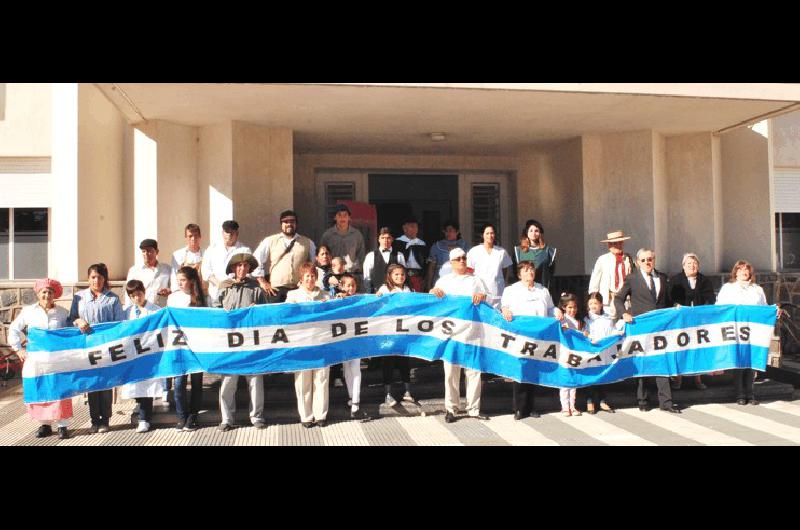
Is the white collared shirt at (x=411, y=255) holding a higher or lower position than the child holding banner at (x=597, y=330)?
higher

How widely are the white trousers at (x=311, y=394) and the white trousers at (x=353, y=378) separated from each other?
277 mm

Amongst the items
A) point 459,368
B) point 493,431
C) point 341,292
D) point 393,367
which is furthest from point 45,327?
point 493,431

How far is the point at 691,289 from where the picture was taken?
29.1ft

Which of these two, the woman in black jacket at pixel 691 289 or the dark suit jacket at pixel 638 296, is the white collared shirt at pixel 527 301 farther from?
the woman in black jacket at pixel 691 289

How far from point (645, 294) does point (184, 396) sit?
Result: 17.7 ft

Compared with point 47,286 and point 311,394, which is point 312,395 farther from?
point 47,286

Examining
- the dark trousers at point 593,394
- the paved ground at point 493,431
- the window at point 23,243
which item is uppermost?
the window at point 23,243

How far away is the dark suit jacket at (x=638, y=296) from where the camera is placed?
848 cm

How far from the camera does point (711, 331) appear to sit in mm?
8555

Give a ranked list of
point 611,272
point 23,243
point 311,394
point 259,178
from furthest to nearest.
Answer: point 23,243
point 259,178
point 611,272
point 311,394

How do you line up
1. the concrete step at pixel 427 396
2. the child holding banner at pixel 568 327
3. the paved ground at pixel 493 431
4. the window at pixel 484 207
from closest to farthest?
1. the paved ground at pixel 493 431
2. the concrete step at pixel 427 396
3. the child holding banner at pixel 568 327
4. the window at pixel 484 207

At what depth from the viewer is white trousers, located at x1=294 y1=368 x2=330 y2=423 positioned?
7547 millimetres

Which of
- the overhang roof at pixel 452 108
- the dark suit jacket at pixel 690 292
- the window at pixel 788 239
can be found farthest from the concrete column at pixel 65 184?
the window at pixel 788 239
